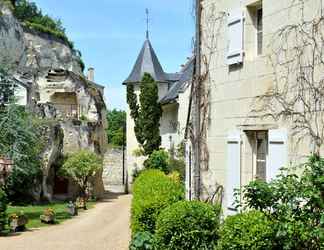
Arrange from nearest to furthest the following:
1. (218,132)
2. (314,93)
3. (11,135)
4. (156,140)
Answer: (314,93) < (218,132) < (11,135) < (156,140)

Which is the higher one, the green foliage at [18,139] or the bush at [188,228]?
the green foliage at [18,139]

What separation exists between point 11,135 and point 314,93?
18612 mm

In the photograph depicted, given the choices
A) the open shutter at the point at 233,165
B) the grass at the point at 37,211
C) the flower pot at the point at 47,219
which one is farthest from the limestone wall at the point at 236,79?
the grass at the point at 37,211

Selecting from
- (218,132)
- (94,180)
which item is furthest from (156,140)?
(218,132)

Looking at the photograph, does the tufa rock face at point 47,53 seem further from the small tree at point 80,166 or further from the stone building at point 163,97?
the small tree at point 80,166

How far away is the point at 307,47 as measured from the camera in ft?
27.8

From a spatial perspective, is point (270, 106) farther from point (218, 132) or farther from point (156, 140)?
point (156, 140)

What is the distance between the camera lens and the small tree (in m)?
33.2

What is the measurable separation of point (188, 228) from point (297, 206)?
2807 mm

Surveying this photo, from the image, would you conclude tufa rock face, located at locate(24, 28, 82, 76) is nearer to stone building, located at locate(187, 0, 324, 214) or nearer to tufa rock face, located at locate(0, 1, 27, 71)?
tufa rock face, located at locate(0, 1, 27, 71)

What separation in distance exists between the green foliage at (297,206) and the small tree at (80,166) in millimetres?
26724

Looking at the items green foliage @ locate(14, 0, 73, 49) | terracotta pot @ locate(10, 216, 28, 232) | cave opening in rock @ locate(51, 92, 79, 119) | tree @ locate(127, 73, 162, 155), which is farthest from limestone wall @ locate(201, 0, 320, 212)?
green foliage @ locate(14, 0, 73, 49)

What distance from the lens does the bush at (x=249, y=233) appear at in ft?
22.1

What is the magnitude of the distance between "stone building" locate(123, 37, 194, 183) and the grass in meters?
6.79
